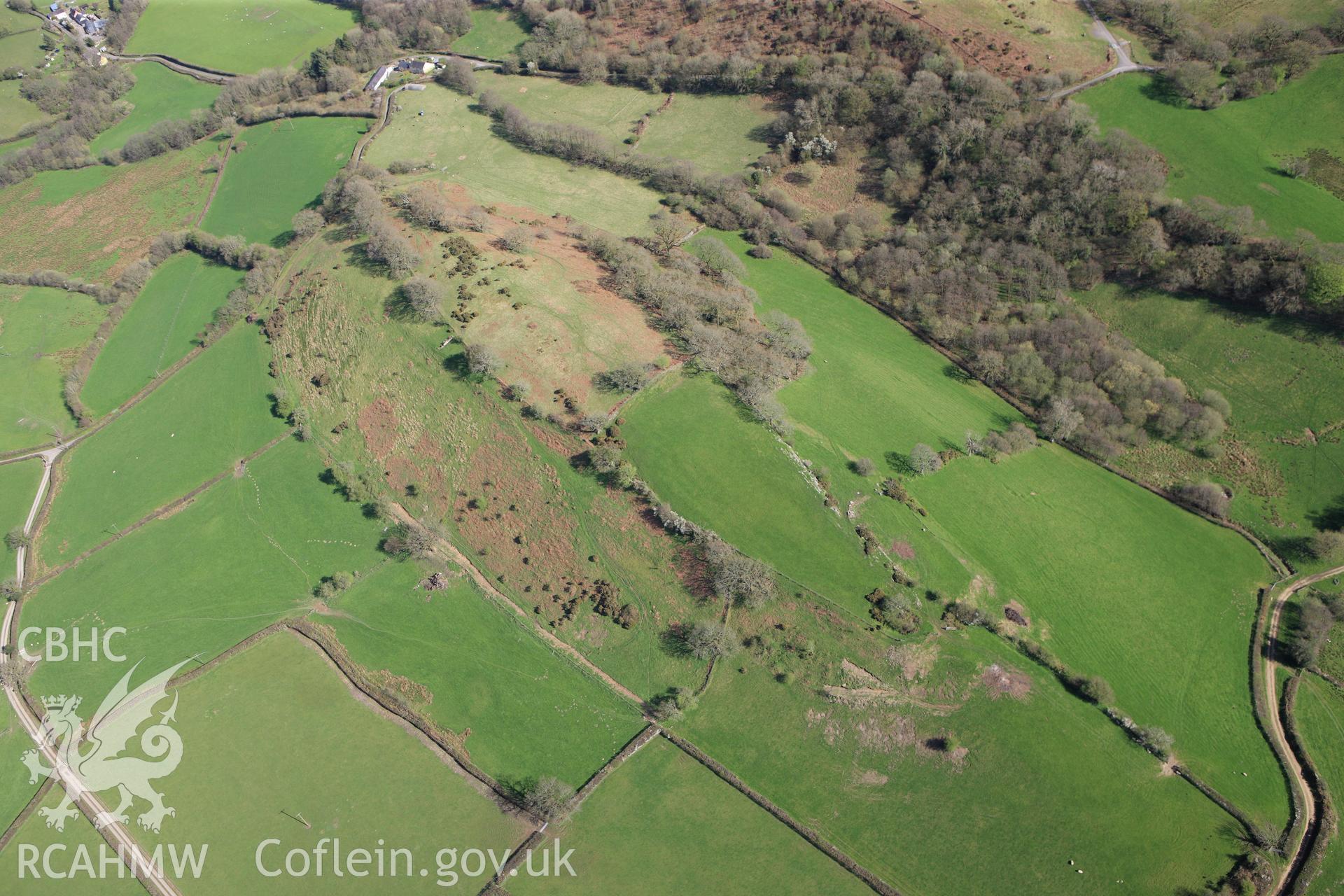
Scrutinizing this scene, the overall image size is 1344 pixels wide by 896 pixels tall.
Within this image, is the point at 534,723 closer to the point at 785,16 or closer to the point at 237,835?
the point at 237,835

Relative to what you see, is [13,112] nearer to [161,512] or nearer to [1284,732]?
[161,512]

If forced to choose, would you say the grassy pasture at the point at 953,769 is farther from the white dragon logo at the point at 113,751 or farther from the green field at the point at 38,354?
the green field at the point at 38,354

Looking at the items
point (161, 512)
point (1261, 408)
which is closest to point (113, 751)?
point (161, 512)

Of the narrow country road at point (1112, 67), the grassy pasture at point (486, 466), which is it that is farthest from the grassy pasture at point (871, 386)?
the narrow country road at point (1112, 67)

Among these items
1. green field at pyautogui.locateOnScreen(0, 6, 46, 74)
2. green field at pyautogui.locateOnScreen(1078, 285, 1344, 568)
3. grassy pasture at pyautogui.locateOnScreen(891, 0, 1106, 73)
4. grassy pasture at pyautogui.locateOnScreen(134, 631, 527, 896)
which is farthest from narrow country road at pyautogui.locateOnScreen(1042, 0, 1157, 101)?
green field at pyautogui.locateOnScreen(0, 6, 46, 74)

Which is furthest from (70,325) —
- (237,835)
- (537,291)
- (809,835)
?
(809,835)

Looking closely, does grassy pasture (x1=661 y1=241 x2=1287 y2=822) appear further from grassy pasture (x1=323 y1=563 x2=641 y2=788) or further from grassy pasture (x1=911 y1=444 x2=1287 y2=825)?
grassy pasture (x1=323 y1=563 x2=641 y2=788)

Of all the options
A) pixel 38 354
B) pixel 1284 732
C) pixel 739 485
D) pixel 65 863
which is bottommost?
pixel 65 863
